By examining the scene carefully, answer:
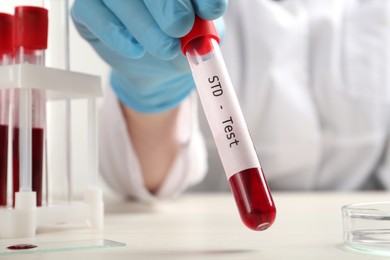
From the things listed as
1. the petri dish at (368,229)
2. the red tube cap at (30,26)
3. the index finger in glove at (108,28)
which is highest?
the index finger in glove at (108,28)

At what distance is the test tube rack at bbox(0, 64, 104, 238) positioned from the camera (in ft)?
1.77

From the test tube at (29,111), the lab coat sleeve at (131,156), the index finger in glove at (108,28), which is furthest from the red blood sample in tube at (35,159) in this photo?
the lab coat sleeve at (131,156)

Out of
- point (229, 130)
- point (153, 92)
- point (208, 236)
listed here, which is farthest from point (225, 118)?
point (153, 92)

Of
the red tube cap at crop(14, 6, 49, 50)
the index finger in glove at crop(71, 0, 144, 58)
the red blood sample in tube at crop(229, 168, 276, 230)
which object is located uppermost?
the index finger in glove at crop(71, 0, 144, 58)

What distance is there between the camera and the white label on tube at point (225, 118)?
1.52 ft

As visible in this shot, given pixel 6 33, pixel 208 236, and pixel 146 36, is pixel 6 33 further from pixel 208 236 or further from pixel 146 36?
pixel 208 236

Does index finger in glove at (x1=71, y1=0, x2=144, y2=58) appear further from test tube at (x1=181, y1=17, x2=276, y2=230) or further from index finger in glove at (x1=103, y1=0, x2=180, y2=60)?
test tube at (x1=181, y1=17, x2=276, y2=230)

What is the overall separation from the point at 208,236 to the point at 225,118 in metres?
0.14

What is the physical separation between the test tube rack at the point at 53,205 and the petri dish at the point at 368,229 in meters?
0.28

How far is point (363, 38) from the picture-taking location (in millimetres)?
1387

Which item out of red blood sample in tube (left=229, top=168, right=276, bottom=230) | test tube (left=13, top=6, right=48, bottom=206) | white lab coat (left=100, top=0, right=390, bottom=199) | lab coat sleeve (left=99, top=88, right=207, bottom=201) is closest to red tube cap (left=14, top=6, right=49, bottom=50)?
test tube (left=13, top=6, right=48, bottom=206)

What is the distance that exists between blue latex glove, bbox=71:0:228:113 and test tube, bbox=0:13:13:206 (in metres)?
0.11

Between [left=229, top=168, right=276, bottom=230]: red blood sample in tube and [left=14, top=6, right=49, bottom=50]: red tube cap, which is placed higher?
[left=14, top=6, right=49, bottom=50]: red tube cap

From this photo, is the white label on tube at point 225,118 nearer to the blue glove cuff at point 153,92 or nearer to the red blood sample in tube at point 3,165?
the red blood sample in tube at point 3,165
